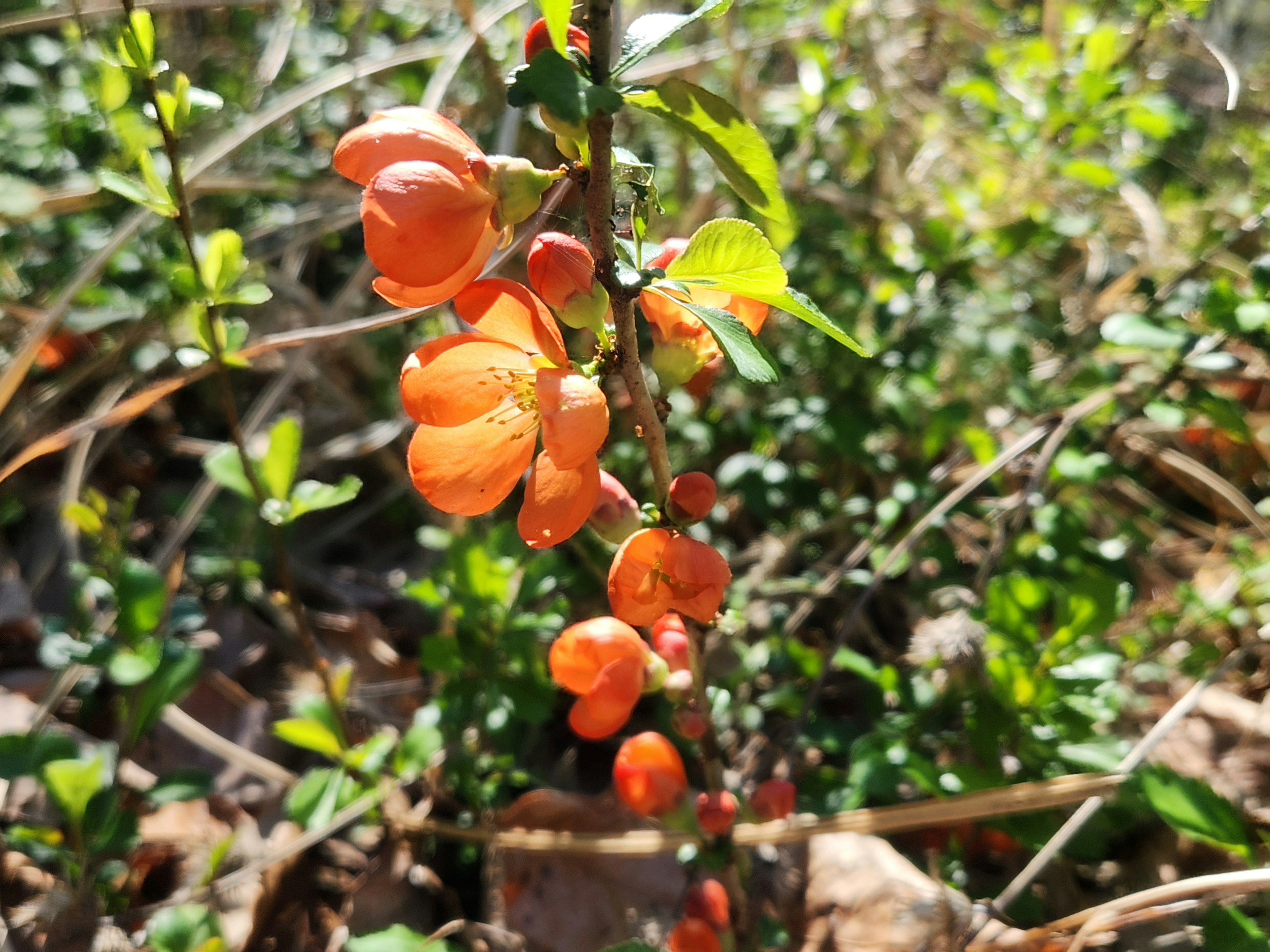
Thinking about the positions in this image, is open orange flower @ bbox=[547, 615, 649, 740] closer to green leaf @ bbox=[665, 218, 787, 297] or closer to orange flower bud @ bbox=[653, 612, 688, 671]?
orange flower bud @ bbox=[653, 612, 688, 671]

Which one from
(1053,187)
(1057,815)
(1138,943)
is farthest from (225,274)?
(1053,187)

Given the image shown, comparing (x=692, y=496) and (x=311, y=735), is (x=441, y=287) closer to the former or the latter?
(x=692, y=496)

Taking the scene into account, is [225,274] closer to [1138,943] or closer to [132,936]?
[132,936]

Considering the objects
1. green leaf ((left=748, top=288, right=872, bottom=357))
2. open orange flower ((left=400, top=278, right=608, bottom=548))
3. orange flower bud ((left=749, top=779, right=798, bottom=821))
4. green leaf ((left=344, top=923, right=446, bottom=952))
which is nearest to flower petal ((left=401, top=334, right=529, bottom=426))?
open orange flower ((left=400, top=278, right=608, bottom=548))

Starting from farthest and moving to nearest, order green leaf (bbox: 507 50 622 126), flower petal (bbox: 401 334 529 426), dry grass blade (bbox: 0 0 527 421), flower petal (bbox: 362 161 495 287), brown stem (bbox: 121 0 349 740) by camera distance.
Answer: dry grass blade (bbox: 0 0 527 421) < brown stem (bbox: 121 0 349 740) < flower petal (bbox: 401 334 529 426) < flower petal (bbox: 362 161 495 287) < green leaf (bbox: 507 50 622 126)

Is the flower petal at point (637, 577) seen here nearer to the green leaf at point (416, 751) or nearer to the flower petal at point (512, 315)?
the flower petal at point (512, 315)
